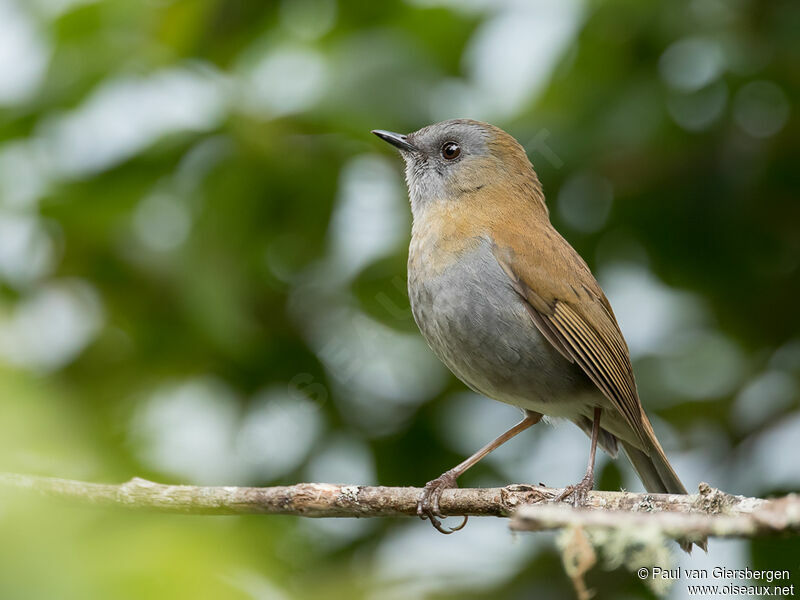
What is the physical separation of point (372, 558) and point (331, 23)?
2.59 meters

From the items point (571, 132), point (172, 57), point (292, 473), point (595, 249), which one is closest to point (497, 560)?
point (292, 473)

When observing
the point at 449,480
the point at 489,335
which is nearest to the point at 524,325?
the point at 489,335

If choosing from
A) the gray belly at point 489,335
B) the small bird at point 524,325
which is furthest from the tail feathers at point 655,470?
the gray belly at point 489,335

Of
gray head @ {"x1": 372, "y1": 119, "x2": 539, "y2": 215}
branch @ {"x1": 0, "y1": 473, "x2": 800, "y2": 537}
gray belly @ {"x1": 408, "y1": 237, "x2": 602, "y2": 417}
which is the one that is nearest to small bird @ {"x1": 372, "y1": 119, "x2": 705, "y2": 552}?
gray belly @ {"x1": 408, "y1": 237, "x2": 602, "y2": 417}

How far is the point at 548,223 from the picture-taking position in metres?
4.30

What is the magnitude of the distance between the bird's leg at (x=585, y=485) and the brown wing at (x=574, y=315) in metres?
0.20

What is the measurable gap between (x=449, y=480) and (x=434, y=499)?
41cm

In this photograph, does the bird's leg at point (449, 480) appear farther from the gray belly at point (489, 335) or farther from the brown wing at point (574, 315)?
the brown wing at point (574, 315)

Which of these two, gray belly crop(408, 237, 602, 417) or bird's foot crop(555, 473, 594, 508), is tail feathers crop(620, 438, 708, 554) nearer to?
gray belly crop(408, 237, 602, 417)

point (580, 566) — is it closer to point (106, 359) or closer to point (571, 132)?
point (571, 132)

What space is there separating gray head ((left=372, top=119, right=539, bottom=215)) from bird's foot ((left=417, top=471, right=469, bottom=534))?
1401 millimetres

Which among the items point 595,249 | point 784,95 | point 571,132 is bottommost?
point 595,249

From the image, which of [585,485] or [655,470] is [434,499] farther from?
[655,470]

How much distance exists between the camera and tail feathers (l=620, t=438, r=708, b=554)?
13.0 feet
